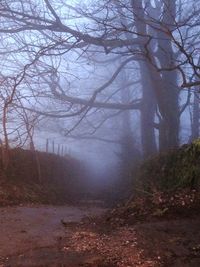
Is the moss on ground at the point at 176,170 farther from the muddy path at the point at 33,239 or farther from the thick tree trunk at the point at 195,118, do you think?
the thick tree trunk at the point at 195,118

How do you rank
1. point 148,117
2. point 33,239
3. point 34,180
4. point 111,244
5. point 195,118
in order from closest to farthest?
point 111,244
point 33,239
point 34,180
point 148,117
point 195,118

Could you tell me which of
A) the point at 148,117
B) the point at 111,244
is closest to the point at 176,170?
the point at 111,244

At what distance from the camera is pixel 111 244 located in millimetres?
6023

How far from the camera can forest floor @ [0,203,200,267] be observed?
5.42 meters

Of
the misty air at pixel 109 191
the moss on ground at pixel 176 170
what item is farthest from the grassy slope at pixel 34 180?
the moss on ground at pixel 176 170

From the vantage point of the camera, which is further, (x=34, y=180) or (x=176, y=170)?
(x=34, y=180)

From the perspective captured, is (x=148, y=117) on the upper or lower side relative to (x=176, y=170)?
upper

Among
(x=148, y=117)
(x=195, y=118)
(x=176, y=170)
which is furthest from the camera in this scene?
(x=195, y=118)

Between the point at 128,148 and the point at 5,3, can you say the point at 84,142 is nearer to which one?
the point at 128,148

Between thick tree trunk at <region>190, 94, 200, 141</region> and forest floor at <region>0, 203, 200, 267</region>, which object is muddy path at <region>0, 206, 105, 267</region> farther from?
thick tree trunk at <region>190, 94, 200, 141</region>

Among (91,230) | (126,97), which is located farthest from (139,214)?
(126,97)

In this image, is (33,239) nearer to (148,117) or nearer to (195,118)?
(148,117)

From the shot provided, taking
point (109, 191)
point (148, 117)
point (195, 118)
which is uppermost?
point (195, 118)

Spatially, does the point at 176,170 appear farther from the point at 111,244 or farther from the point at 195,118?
the point at 195,118
